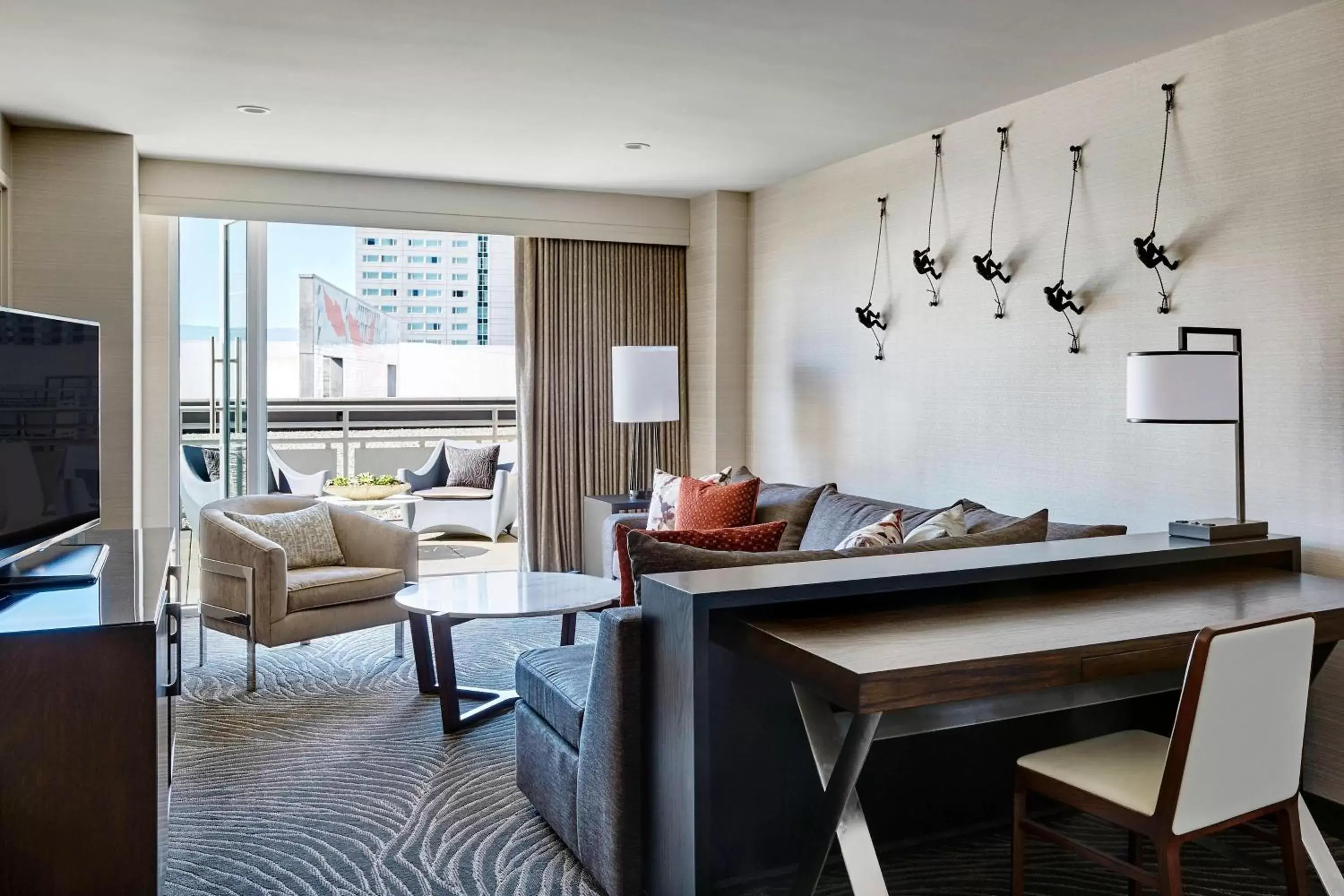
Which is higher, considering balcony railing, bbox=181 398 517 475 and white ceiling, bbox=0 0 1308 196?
white ceiling, bbox=0 0 1308 196

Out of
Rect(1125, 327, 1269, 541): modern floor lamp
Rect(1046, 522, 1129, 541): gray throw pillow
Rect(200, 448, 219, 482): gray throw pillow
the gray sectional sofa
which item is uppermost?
Rect(1125, 327, 1269, 541): modern floor lamp

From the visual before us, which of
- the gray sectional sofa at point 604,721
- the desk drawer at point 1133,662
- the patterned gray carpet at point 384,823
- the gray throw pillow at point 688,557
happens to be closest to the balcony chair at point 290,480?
the patterned gray carpet at point 384,823

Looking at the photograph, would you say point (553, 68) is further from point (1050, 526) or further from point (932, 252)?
point (1050, 526)

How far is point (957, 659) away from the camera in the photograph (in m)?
1.96

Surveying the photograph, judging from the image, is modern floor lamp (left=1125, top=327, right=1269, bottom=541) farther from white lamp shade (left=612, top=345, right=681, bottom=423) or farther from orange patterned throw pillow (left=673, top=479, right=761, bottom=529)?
white lamp shade (left=612, top=345, right=681, bottom=423)

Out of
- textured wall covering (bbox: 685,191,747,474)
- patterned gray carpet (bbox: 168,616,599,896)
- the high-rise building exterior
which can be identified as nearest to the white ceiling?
textured wall covering (bbox: 685,191,747,474)

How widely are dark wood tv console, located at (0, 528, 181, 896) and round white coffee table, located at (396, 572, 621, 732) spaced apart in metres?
1.65

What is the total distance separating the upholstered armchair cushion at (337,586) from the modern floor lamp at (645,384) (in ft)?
5.41

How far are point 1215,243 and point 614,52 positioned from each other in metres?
2.06

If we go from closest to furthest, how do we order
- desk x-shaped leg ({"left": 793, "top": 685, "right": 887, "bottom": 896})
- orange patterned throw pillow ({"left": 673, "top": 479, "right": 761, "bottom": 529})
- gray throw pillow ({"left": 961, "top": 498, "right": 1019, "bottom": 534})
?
1. desk x-shaped leg ({"left": 793, "top": 685, "right": 887, "bottom": 896})
2. gray throw pillow ({"left": 961, "top": 498, "right": 1019, "bottom": 534})
3. orange patterned throw pillow ({"left": 673, "top": 479, "right": 761, "bottom": 529})

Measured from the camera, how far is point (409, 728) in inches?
151

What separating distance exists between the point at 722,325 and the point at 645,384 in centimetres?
67

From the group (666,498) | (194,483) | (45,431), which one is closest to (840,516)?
(666,498)

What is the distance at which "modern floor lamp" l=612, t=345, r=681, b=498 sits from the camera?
5.77 metres
